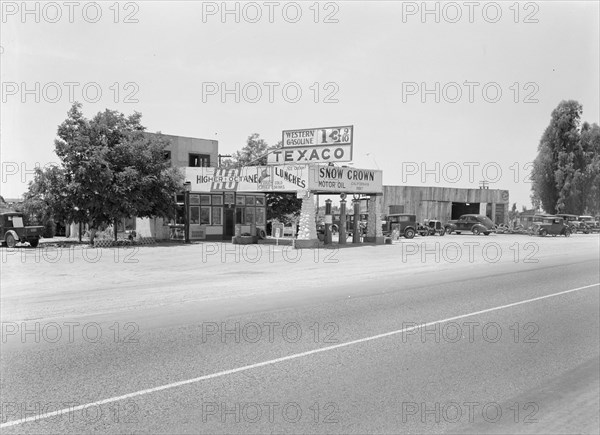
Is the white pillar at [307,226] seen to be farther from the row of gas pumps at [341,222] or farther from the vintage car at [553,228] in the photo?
the vintage car at [553,228]

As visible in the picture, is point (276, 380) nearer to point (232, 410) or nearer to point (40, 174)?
point (232, 410)

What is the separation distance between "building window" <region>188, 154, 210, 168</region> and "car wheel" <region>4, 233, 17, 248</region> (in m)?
14.8

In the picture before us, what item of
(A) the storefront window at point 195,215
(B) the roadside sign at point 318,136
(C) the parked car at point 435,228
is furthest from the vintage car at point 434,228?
(A) the storefront window at point 195,215

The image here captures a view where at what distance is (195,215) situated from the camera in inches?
1411

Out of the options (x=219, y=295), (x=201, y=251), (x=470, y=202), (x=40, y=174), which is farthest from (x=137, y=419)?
(x=470, y=202)

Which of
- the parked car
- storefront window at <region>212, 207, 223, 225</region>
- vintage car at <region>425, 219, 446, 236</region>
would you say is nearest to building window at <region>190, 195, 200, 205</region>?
storefront window at <region>212, 207, 223, 225</region>

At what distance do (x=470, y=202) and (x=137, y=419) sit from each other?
2492 inches

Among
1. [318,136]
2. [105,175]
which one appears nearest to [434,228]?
[318,136]

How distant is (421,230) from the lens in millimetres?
50969

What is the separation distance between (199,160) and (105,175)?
45.1 ft

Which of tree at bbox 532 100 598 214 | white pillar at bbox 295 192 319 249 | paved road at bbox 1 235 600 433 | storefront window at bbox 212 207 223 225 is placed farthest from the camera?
tree at bbox 532 100 598 214

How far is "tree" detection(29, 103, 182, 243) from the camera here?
28906 mm

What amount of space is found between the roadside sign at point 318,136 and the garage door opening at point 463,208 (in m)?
36.9

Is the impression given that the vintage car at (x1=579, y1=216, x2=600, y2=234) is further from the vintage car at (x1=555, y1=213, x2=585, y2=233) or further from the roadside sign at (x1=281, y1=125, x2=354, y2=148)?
the roadside sign at (x1=281, y1=125, x2=354, y2=148)
